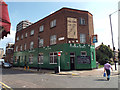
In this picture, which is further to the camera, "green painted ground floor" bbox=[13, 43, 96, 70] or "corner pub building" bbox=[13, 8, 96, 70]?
"corner pub building" bbox=[13, 8, 96, 70]

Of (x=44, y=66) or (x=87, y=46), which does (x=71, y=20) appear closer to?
(x=87, y=46)

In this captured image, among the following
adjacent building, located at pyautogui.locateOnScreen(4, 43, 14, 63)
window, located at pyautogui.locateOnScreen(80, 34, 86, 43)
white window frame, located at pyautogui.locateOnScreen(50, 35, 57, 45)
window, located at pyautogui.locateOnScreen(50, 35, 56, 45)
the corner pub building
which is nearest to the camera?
the corner pub building

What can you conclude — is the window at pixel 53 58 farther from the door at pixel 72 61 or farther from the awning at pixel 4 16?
the awning at pixel 4 16

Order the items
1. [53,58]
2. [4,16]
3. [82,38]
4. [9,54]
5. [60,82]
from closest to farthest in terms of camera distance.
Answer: [4,16]
[60,82]
[82,38]
[53,58]
[9,54]

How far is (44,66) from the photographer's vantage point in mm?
20719

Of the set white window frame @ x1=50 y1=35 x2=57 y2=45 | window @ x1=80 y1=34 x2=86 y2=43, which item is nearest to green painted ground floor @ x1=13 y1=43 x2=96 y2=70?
window @ x1=80 y1=34 x2=86 y2=43

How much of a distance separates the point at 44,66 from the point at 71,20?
428 inches

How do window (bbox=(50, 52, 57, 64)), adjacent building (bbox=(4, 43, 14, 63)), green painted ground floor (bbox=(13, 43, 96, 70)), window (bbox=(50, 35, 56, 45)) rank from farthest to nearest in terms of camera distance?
adjacent building (bbox=(4, 43, 14, 63)), window (bbox=(50, 35, 56, 45)), window (bbox=(50, 52, 57, 64)), green painted ground floor (bbox=(13, 43, 96, 70))

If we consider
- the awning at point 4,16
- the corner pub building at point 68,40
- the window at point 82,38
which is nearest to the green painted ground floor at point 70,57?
the corner pub building at point 68,40

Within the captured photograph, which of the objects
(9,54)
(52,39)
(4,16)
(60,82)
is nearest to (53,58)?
(52,39)

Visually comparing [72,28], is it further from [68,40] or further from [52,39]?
[52,39]

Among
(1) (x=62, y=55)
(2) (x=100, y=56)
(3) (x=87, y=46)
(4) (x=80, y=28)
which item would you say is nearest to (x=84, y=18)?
(4) (x=80, y=28)

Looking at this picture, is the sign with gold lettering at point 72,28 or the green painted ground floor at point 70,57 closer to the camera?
the green painted ground floor at point 70,57

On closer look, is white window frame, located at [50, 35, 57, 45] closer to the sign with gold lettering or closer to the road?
the sign with gold lettering
